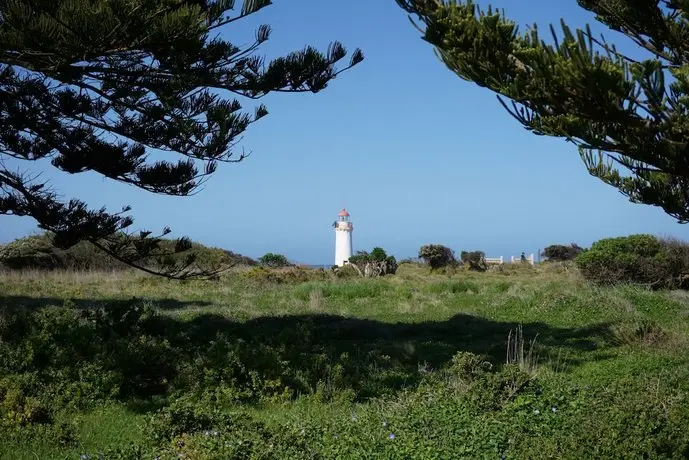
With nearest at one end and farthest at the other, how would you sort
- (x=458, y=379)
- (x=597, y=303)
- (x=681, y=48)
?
(x=681, y=48) → (x=458, y=379) → (x=597, y=303)

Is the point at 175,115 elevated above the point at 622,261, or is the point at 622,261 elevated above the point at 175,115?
the point at 175,115

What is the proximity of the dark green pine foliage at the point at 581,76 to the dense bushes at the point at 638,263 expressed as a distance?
46.0 ft

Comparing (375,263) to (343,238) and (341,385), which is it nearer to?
(343,238)

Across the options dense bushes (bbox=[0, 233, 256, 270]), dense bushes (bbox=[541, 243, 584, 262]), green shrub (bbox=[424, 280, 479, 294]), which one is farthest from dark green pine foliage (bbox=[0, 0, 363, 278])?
dense bushes (bbox=[541, 243, 584, 262])

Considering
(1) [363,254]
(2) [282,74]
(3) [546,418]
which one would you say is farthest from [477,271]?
(3) [546,418]

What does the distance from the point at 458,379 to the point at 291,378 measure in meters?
1.77

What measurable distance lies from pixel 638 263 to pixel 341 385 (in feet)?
41.9

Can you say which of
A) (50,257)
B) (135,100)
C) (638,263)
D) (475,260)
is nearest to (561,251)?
(475,260)

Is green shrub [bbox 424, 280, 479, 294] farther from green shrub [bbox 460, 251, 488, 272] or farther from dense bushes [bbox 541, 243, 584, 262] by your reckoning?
dense bushes [bbox 541, 243, 584, 262]

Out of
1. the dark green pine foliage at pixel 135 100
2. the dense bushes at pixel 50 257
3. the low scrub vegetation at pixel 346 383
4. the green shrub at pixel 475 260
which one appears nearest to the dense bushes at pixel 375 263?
the green shrub at pixel 475 260

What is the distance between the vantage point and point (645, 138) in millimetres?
4461

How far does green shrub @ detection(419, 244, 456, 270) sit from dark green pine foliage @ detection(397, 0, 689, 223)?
23540 millimetres

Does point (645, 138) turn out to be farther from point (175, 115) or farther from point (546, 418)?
point (175, 115)

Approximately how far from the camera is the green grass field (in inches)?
204
